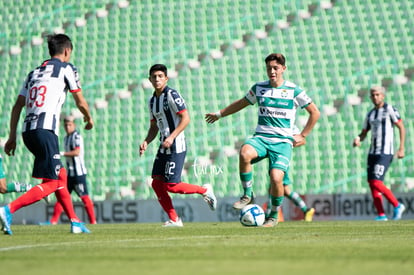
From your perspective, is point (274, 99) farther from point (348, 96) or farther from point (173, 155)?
point (348, 96)

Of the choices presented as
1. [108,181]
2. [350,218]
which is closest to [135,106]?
[108,181]

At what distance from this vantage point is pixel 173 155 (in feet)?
32.3

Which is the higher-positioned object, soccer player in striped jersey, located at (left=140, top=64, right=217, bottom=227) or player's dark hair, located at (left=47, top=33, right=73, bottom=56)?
player's dark hair, located at (left=47, top=33, right=73, bottom=56)

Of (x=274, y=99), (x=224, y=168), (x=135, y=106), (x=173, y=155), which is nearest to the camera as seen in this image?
(x=274, y=99)

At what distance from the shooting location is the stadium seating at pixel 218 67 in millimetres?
17359

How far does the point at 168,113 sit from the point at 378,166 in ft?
14.5

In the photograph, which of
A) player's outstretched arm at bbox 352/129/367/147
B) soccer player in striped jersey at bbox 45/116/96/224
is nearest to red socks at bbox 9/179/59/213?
player's outstretched arm at bbox 352/129/367/147

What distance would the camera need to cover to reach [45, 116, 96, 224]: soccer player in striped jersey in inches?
559

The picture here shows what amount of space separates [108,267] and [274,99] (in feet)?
16.3

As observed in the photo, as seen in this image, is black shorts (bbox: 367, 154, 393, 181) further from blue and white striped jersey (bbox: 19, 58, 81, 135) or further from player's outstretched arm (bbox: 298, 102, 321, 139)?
blue and white striped jersey (bbox: 19, 58, 81, 135)

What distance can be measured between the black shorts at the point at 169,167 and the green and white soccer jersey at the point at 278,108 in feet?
3.63

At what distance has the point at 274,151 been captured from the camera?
29.7 ft

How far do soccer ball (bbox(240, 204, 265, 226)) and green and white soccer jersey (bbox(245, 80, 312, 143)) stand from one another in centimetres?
84

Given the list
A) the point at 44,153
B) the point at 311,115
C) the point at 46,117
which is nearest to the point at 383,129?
the point at 311,115
